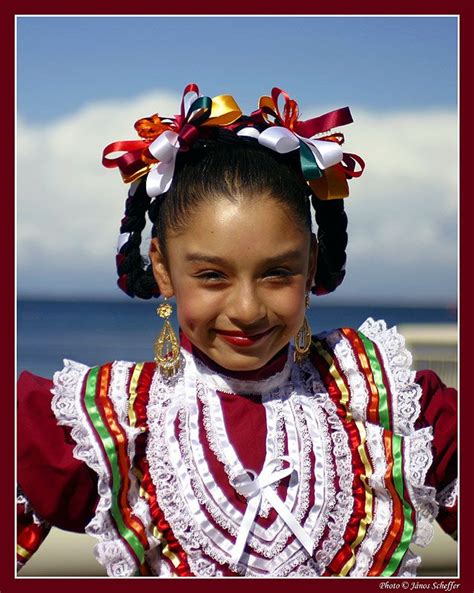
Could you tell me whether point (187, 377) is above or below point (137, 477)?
above

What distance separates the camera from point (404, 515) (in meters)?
1.85

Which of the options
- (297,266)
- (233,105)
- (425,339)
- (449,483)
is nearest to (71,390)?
(297,266)

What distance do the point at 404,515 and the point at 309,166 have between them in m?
0.75

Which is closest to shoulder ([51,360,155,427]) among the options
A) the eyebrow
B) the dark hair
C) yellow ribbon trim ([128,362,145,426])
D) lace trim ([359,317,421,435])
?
yellow ribbon trim ([128,362,145,426])

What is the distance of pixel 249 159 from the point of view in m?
1.81

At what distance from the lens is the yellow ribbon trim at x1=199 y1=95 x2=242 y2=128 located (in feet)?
6.03

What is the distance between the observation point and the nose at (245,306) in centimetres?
170

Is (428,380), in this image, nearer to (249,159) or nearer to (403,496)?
(403,496)

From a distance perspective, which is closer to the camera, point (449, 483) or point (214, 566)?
point (214, 566)

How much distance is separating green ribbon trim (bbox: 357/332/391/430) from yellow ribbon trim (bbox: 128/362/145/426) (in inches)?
19.8

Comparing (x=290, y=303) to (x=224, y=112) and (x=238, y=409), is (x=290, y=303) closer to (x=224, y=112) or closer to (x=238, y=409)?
(x=238, y=409)

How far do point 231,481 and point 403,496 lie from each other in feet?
1.19

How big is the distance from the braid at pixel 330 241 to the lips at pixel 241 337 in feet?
0.94

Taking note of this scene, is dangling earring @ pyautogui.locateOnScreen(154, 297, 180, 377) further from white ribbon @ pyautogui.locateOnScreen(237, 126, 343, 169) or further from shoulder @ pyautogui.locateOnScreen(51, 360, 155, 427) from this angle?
white ribbon @ pyautogui.locateOnScreen(237, 126, 343, 169)
